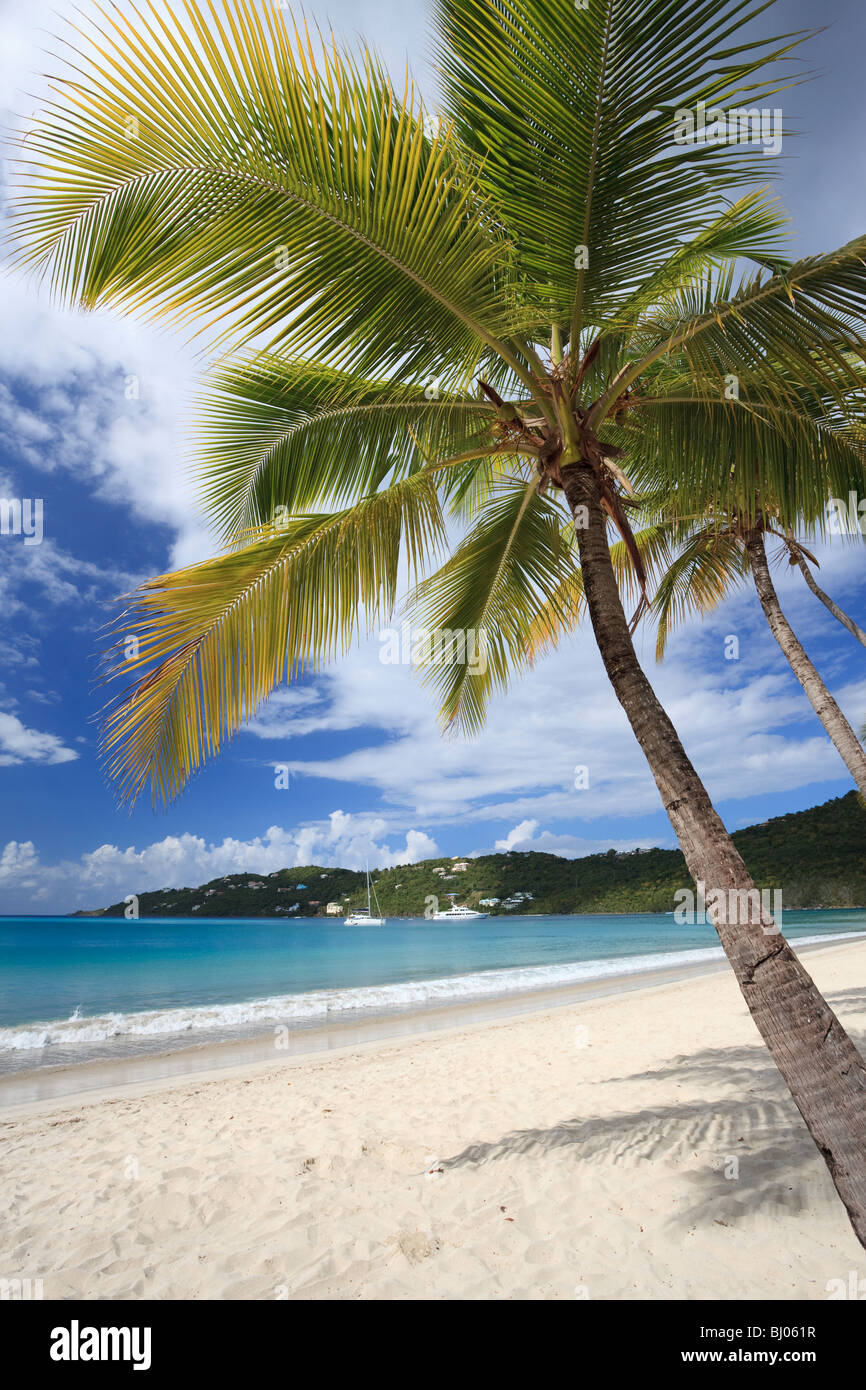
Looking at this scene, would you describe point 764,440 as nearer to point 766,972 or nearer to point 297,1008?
point 766,972

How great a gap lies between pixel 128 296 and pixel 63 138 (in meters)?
0.59

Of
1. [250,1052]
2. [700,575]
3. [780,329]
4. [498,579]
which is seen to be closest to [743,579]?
[700,575]

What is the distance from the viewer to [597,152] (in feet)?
9.44

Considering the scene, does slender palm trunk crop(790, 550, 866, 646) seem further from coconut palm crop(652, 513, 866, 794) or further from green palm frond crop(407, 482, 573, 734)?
green palm frond crop(407, 482, 573, 734)

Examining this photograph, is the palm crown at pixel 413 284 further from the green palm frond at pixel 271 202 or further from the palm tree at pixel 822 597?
the palm tree at pixel 822 597

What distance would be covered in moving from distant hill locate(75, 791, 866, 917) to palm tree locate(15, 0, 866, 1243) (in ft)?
159

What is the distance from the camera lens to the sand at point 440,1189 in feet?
10.7

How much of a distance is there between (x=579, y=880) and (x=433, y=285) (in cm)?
8909

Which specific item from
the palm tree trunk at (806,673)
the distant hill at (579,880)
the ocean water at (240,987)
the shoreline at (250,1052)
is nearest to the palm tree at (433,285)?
the palm tree trunk at (806,673)

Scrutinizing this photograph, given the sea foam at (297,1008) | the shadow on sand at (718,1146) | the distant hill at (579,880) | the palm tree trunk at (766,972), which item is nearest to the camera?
the palm tree trunk at (766,972)

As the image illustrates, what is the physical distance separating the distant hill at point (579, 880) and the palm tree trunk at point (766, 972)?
48.6 meters

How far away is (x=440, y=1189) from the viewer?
14.1 feet
